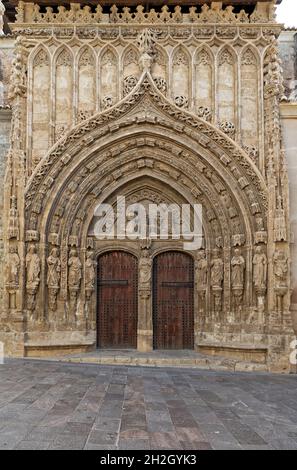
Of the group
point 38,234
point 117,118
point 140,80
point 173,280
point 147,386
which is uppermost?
point 140,80

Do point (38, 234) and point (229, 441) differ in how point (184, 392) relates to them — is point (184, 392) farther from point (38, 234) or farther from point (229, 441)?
point (38, 234)

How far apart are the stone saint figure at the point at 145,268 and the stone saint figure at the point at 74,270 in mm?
1583

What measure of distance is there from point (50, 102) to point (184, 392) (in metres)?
7.69

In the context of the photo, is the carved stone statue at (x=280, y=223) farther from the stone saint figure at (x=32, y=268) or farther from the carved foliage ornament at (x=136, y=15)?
the stone saint figure at (x=32, y=268)

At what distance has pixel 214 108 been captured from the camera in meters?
10.9

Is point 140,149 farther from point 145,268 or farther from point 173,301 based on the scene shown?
point 173,301

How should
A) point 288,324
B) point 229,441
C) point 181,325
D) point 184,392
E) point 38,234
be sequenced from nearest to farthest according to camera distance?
point 229,441 < point 184,392 < point 288,324 < point 38,234 < point 181,325

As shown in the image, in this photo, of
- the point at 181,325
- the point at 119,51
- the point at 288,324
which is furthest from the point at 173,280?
the point at 119,51

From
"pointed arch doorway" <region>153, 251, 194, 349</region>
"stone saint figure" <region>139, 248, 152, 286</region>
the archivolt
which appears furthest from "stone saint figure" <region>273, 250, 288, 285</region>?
"stone saint figure" <region>139, 248, 152, 286</region>

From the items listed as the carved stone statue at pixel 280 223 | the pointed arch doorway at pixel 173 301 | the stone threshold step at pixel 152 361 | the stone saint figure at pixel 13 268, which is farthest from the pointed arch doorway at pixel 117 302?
the carved stone statue at pixel 280 223

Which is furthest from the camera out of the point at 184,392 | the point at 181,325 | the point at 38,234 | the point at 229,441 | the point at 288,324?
the point at 181,325

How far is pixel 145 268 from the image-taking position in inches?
442

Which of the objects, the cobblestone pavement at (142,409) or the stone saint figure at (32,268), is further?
the stone saint figure at (32,268)

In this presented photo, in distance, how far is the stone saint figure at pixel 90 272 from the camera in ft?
36.4
